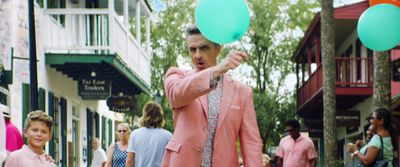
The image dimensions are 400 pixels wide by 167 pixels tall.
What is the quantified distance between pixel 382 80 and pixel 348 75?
16457mm

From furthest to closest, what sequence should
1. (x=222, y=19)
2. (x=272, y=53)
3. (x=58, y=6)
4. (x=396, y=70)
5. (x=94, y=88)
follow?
1. (x=272, y=53)
2. (x=94, y=88)
3. (x=58, y=6)
4. (x=396, y=70)
5. (x=222, y=19)

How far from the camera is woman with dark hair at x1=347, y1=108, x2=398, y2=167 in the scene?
8.89 metres

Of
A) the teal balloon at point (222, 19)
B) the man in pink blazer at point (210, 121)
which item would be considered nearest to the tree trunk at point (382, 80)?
the teal balloon at point (222, 19)

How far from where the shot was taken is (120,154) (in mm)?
12125

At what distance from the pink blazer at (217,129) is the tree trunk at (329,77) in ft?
44.9

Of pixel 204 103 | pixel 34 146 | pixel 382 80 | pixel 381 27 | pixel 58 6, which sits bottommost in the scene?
pixel 34 146

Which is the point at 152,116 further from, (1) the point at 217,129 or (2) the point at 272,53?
(2) the point at 272,53

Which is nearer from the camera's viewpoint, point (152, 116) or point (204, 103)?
point (204, 103)

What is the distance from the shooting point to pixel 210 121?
545 cm

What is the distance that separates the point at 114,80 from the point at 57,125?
3.95m

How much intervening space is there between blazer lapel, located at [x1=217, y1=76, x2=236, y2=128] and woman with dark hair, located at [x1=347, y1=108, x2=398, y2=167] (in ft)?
12.2

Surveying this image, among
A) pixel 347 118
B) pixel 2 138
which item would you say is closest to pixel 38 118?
pixel 2 138

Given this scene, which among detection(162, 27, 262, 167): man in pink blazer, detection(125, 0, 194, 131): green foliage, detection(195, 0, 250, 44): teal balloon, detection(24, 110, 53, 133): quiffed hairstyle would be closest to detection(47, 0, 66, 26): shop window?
detection(24, 110, 53, 133): quiffed hairstyle

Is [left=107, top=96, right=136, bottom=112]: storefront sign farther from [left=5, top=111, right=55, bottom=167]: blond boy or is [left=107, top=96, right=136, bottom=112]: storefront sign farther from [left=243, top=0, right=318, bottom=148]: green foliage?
[left=243, top=0, right=318, bottom=148]: green foliage
